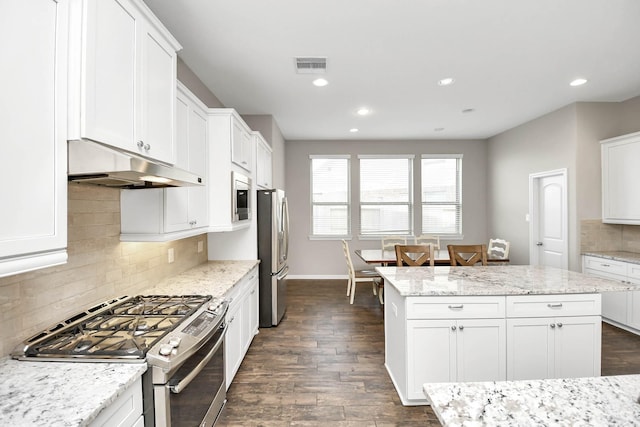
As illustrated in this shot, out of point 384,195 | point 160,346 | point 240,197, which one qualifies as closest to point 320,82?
point 240,197

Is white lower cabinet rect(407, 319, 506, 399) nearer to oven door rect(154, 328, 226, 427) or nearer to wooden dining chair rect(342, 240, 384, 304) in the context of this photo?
oven door rect(154, 328, 226, 427)

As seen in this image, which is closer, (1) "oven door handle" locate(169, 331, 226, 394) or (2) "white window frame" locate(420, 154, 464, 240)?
(1) "oven door handle" locate(169, 331, 226, 394)

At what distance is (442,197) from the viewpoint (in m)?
6.64

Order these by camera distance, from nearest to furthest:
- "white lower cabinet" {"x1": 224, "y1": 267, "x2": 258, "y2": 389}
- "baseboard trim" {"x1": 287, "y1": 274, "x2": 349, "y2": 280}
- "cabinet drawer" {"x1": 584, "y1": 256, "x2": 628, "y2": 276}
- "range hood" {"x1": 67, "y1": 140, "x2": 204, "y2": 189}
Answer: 1. "range hood" {"x1": 67, "y1": 140, "x2": 204, "y2": 189}
2. "white lower cabinet" {"x1": 224, "y1": 267, "x2": 258, "y2": 389}
3. "cabinet drawer" {"x1": 584, "y1": 256, "x2": 628, "y2": 276}
4. "baseboard trim" {"x1": 287, "y1": 274, "x2": 349, "y2": 280}

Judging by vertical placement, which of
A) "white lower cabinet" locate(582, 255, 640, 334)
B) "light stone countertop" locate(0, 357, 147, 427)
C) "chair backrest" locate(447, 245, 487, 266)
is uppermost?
"chair backrest" locate(447, 245, 487, 266)

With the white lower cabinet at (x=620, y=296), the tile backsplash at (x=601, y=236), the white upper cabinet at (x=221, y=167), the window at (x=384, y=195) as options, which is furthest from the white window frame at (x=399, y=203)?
the white upper cabinet at (x=221, y=167)

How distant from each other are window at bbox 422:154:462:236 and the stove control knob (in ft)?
19.6

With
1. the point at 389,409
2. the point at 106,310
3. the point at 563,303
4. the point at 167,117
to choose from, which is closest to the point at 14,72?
the point at 167,117

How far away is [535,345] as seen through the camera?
221 centimetres

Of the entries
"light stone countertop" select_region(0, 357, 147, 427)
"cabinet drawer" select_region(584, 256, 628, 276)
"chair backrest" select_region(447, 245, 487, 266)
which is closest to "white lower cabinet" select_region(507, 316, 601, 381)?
"chair backrest" select_region(447, 245, 487, 266)

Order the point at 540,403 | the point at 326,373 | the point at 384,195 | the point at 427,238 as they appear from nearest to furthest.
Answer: the point at 540,403
the point at 326,373
the point at 427,238
the point at 384,195

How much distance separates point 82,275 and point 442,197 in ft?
20.7

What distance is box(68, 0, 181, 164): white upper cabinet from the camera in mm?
1199

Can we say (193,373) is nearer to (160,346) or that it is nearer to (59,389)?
(160,346)
